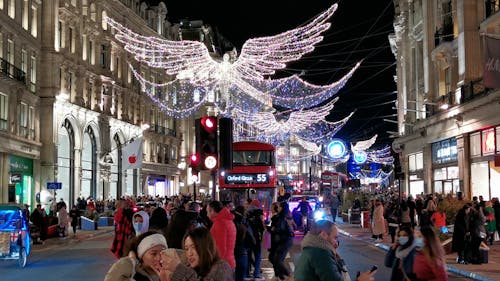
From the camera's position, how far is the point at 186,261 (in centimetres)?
597

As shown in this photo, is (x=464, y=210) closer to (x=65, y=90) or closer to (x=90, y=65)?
(x=65, y=90)

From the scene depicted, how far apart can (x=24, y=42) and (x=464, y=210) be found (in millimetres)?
32618

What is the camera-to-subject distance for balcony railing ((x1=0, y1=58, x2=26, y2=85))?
3981 cm

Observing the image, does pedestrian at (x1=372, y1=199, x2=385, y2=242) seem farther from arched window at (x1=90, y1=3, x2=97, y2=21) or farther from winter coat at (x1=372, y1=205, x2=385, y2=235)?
arched window at (x1=90, y1=3, x2=97, y2=21)

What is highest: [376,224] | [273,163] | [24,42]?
[24,42]

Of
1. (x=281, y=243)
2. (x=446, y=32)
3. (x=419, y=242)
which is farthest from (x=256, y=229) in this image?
(x=446, y=32)

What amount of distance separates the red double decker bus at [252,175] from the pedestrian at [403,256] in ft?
69.5

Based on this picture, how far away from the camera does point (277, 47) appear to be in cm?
2673

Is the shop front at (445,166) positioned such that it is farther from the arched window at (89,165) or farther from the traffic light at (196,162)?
the arched window at (89,165)

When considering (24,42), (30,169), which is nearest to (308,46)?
(24,42)

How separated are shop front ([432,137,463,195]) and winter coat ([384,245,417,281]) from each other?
28.3m

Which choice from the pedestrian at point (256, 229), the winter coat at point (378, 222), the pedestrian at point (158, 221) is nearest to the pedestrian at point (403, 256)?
the pedestrian at point (158, 221)

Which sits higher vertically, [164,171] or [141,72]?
[141,72]

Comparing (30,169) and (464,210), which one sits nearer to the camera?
(464,210)
